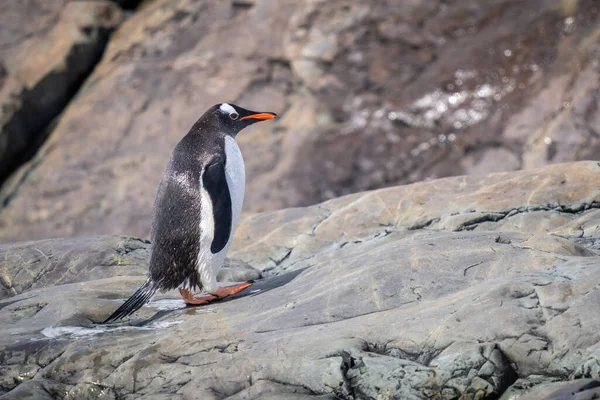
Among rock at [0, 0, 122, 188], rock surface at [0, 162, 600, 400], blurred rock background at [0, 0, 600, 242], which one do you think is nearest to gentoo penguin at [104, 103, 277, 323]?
rock surface at [0, 162, 600, 400]

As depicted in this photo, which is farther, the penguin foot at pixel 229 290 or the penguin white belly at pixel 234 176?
the penguin white belly at pixel 234 176

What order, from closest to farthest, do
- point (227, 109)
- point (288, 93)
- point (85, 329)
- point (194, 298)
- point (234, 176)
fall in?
1. point (85, 329)
2. point (194, 298)
3. point (234, 176)
4. point (227, 109)
5. point (288, 93)

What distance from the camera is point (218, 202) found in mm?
4848

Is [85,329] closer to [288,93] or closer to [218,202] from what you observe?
[218,202]

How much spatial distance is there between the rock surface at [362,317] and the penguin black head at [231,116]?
91cm

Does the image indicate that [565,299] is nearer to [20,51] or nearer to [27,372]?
[27,372]

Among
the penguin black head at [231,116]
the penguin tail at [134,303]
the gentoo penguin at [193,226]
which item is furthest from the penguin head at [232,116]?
the penguin tail at [134,303]

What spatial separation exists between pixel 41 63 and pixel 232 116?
20.6 ft

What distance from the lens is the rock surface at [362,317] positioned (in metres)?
3.36

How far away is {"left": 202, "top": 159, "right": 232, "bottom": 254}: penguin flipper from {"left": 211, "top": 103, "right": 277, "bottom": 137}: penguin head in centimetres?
42

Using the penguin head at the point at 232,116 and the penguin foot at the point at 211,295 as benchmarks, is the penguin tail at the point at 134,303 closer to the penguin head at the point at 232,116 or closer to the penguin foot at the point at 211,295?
the penguin foot at the point at 211,295

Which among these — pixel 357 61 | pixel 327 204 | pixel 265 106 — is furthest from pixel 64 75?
pixel 327 204

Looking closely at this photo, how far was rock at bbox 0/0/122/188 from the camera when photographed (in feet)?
35.2

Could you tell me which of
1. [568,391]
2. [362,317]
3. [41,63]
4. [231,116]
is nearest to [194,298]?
[231,116]
